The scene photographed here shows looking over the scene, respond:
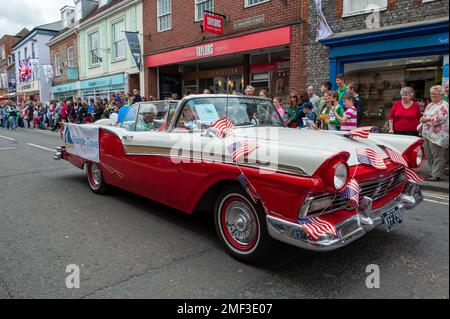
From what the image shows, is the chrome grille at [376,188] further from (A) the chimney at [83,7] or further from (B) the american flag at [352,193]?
(A) the chimney at [83,7]

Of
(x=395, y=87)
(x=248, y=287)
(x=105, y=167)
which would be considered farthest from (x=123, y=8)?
(x=248, y=287)

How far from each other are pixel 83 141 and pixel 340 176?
4.54 meters

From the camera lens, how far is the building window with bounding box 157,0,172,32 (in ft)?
51.4

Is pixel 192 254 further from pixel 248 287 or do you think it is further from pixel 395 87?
pixel 395 87

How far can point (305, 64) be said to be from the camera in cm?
1055

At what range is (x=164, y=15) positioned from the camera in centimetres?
1591

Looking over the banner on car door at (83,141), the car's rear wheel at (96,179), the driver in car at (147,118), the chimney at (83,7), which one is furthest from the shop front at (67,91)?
the driver in car at (147,118)

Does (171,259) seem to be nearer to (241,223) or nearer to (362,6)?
(241,223)

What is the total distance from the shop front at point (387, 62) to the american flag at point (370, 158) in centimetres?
579

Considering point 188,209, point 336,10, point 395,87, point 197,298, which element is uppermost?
point 336,10

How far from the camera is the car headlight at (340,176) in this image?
103 inches

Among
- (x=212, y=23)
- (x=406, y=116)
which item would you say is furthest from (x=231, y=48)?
(x=406, y=116)

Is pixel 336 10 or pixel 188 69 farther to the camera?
pixel 188 69

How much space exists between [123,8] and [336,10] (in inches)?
500
